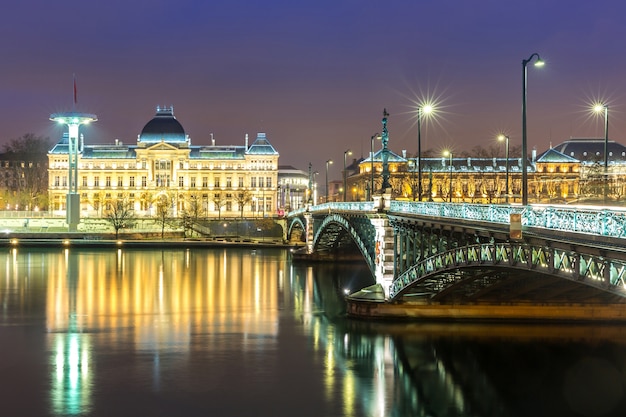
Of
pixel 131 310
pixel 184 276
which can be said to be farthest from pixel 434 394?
pixel 184 276

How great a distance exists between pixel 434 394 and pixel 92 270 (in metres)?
57.3

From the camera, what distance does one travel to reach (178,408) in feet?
106

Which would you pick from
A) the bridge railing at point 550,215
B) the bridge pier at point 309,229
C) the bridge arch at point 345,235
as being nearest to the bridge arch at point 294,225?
the bridge pier at point 309,229

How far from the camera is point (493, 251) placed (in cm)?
3444

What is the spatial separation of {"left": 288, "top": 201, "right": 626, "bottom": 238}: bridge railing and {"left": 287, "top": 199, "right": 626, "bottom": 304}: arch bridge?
31 mm

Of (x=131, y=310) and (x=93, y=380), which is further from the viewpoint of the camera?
(x=131, y=310)

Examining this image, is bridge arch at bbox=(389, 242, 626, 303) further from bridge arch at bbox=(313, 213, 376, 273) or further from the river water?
bridge arch at bbox=(313, 213, 376, 273)

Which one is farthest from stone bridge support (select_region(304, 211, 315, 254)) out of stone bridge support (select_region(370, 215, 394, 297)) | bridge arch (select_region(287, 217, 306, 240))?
stone bridge support (select_region(370, 215, 394, 297))

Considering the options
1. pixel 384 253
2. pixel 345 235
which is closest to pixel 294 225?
pixel 345 235

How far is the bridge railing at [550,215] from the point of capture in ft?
78.5

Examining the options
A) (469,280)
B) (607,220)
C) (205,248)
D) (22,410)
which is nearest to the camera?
(607,220)

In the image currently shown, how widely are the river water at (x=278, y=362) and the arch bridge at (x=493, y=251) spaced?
2.01 metres

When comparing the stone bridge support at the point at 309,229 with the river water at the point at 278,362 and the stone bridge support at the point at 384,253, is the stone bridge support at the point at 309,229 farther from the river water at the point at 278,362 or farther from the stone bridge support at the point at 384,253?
the stone bridge support at the point at 384,253

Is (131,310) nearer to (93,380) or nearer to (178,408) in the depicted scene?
(93,380)
